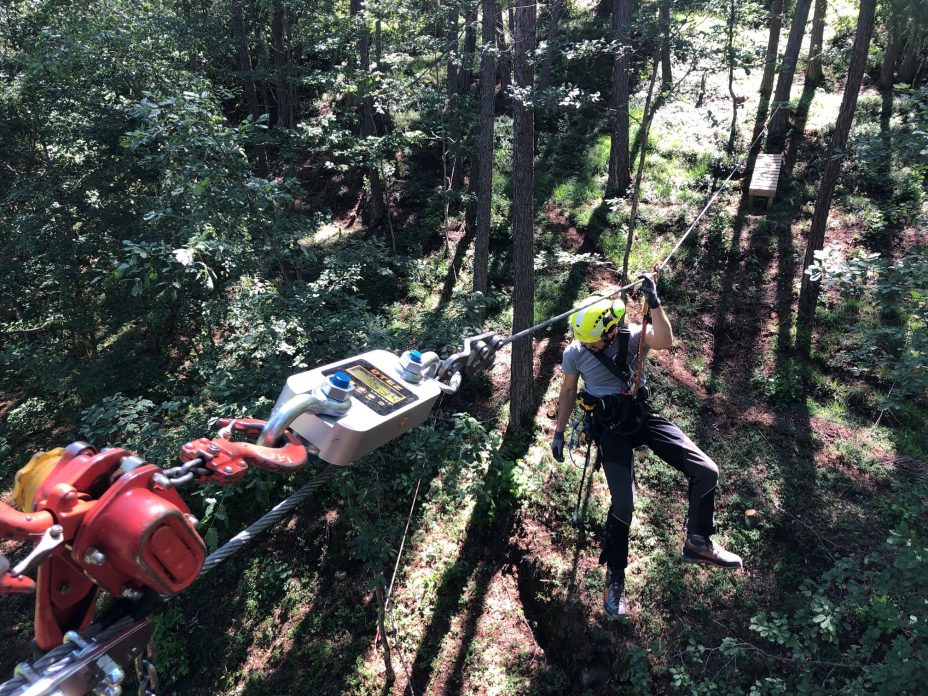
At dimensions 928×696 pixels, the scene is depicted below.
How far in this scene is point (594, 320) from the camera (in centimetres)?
434

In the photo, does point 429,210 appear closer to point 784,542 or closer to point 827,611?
point 784,542

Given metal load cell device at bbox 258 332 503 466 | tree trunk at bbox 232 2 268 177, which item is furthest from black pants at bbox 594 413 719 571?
tree trunk at bbox 232 2 268 177

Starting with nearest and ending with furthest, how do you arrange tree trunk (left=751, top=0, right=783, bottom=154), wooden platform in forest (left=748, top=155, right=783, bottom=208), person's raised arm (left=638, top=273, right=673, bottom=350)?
person's raised arm (left=638, top=273, right=673, bottom=350), wooden platform in forest (left=748, top=155, right=783, bottom=208), tree trunk (left=751, top=0, right=783, bottom=154)

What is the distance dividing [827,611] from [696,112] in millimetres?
12380

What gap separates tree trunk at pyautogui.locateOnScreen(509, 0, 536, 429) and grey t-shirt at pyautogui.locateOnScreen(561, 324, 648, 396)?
291 centimetres

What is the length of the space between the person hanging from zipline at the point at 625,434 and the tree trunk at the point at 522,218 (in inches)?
121

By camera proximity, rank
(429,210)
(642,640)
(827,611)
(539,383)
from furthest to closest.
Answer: (429,210)
(539,383)
(642,640)
(827,611)

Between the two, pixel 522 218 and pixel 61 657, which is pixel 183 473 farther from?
pixel 522 218

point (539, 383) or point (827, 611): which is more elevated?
point (827, 611)

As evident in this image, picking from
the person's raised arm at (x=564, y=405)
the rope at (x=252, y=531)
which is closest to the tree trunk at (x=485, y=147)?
the person's raised arm at (x=564, y=405)

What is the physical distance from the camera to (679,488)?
6.82 metres

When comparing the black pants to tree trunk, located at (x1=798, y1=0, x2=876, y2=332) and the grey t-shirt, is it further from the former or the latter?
tree trunk, located at (x1=798, y1=0, x2=876, y2=332)

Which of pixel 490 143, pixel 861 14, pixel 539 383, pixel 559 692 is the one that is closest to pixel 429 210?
pixel 490 143

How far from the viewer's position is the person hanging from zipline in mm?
4262
